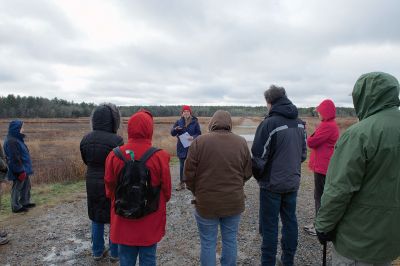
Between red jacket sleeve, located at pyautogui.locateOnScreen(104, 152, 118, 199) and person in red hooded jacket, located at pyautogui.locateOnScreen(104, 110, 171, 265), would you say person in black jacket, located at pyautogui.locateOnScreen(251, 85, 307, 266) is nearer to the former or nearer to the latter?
person in red hooded jacket, located at pyautogui.locateOnScreen(104, 110, 171, 265)

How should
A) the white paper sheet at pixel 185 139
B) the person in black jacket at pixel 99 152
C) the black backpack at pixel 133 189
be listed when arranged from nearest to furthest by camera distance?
the black backpack at pixel 133 189, the person in black jacket at pixel 99 152, the white paper sheet at pixel 185 139

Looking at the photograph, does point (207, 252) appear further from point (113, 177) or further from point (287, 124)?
point (287, 124)

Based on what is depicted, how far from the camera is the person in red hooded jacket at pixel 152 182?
2.93 meters

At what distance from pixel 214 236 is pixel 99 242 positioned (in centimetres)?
169

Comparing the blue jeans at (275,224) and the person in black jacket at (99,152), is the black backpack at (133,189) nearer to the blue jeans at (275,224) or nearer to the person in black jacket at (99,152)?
the person in black jacket at (99,152)

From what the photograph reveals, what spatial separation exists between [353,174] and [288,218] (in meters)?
1.74

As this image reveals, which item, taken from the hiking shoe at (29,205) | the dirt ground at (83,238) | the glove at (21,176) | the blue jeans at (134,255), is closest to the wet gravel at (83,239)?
the dirt ground at (83,238)

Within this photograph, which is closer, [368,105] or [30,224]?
[368,105]

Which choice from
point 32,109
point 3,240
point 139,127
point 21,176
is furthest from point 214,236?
point 32,109

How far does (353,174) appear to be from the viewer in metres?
2.09

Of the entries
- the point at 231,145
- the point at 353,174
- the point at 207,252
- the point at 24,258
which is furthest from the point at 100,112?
the point at 353,174

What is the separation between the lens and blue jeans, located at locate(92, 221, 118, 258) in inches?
156

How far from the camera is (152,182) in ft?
9.63

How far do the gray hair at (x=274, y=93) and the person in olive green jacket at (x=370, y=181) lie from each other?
1339 millimetres
